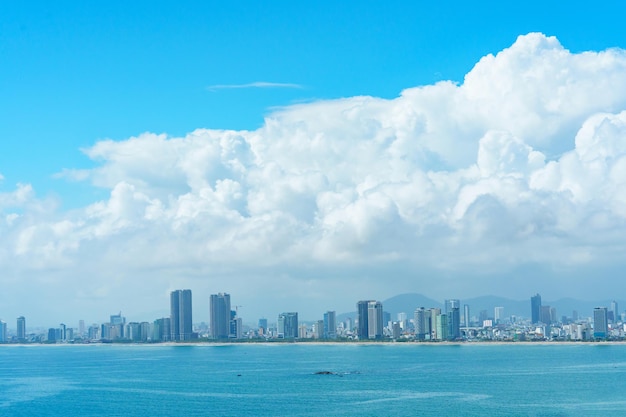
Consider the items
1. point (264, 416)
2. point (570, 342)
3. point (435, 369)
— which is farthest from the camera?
point (570, 342)

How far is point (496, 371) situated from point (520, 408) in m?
36.6

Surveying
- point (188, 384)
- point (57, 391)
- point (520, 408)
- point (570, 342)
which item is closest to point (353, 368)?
point (188, 384)

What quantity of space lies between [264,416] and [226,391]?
18.5m

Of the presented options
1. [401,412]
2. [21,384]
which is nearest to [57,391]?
[21,384]

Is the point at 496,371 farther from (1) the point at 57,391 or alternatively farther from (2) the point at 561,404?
(1) the point at 57,391

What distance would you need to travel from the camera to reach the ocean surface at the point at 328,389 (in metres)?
62.8

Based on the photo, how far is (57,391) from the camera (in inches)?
3191

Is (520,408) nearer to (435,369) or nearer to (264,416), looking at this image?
(264,416)

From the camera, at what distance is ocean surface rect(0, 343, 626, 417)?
6284cm

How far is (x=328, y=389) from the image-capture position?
76.7 meters

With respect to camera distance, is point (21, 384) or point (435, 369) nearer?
point (21, 384)

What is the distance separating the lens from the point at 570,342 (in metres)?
195

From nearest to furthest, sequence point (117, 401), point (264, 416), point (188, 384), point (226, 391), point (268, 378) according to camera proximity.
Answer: point (264, 416), point (117, 401), point (226, 391), point (188, 384), point (268, 378)

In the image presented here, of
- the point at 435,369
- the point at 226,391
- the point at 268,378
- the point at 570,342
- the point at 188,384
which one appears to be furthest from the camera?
the point at 570,342
